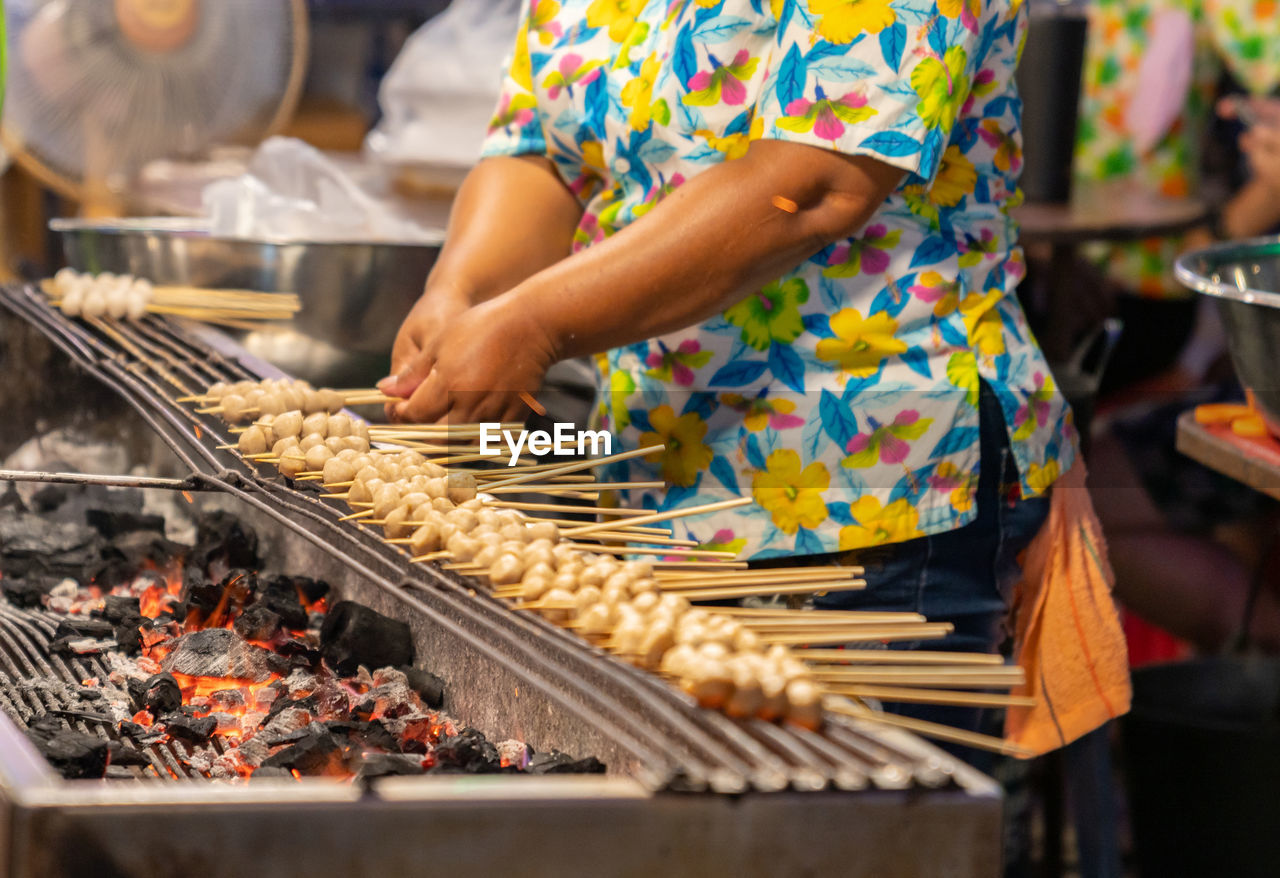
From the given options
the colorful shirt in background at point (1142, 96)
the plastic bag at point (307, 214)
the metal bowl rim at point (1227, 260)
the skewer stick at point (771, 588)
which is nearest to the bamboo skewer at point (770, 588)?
the skewer stick at point (771, 588)

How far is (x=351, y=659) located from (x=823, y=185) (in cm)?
77

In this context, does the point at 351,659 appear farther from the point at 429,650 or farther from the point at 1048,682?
the point at 1048,682

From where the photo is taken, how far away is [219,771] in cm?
136

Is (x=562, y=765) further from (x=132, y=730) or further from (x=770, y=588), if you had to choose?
(x=132, y=730)

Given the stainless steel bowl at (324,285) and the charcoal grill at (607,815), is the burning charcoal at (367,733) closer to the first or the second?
the charcoal grill at (607,815)

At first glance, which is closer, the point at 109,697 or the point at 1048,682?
the point at 109,697

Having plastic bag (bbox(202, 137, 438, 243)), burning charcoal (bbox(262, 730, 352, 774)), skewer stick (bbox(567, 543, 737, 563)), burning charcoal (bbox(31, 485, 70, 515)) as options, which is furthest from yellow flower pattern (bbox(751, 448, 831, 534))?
burning charcoal (bbox(31, 485, 70, 515))

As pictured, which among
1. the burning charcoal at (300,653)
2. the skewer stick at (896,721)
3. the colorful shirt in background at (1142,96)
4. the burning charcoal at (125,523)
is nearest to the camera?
the skewer stick at (896,721)

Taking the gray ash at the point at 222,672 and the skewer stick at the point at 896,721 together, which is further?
the gray ash at the point at 222,672

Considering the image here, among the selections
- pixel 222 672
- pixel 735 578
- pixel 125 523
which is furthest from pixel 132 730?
pixel 125 523

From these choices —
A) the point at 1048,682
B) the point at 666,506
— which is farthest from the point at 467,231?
the point at 1048,682

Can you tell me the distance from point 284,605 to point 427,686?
311 mm

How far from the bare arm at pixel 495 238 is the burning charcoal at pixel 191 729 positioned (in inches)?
24.3

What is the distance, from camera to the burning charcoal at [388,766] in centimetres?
124
